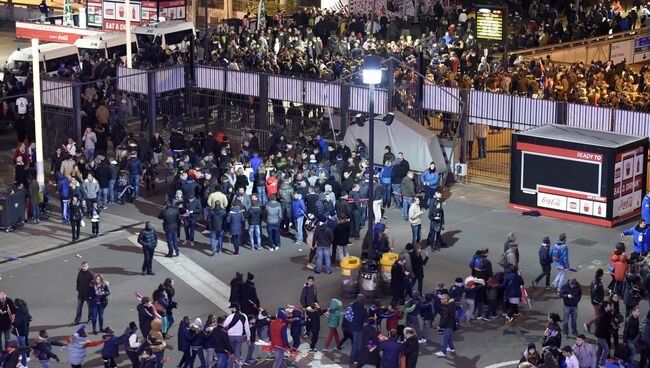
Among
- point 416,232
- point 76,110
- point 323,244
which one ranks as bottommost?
point 416,232

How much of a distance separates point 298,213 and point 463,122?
29.2 ft

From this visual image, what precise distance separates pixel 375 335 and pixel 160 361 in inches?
166

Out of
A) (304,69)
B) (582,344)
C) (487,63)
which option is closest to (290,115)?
(304,69)

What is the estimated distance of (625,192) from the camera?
35812mm

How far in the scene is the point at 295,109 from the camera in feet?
145

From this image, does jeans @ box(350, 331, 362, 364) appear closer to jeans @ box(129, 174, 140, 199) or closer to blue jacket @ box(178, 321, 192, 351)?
blue jacket @ box(178, 321, 192, 351)

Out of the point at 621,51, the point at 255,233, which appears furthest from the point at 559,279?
the point at 621,51

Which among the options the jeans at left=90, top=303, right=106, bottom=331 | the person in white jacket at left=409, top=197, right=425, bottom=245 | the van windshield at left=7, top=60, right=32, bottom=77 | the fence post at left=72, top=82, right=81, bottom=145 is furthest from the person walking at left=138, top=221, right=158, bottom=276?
the van windshield at left=7, top=60, right=32, bottom=77

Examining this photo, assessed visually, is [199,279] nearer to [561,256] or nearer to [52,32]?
[561,256]

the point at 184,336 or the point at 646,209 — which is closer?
the point at 184,336

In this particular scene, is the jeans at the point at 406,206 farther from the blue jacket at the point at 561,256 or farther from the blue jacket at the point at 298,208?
the blue jacket at the point at 561,256

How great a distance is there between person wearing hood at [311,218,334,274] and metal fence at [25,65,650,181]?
10.2 metres

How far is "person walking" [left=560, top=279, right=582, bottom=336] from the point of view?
2730cm

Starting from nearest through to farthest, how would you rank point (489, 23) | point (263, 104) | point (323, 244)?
point (323, 244), point (263, 104), point (489, 23)
